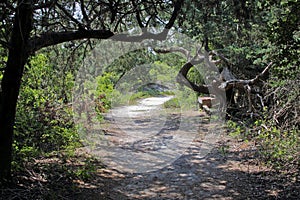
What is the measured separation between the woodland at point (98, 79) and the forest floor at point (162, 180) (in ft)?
0.10

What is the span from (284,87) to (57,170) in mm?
3935

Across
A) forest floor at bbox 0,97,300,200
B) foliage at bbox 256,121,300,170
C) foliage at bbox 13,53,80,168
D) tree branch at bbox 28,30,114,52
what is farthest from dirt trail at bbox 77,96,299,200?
tree branch at bbox 28,30,114,52

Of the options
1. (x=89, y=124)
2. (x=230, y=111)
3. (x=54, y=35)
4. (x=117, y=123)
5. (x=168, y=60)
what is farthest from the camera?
(x=168, y=60)

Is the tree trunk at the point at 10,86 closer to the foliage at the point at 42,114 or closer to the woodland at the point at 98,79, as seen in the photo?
the woodland at the point at 98,79

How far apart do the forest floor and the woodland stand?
32mm

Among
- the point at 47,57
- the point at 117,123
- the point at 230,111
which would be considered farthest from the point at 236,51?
the point at 47,57

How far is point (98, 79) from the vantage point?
314 inches

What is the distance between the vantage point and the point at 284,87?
5430mm

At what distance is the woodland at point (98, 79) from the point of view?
11.5 ft

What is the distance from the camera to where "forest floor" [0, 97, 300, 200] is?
12.5 feet

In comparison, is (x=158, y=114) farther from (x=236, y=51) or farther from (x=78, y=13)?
(x=78, y=13)

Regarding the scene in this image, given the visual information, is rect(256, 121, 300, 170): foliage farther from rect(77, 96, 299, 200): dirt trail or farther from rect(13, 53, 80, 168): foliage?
rect(13, 53, 80, 168): foliage

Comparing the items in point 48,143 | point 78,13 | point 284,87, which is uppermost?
point 78,13

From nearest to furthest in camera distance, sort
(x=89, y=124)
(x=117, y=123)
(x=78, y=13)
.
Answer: (x=78, y=13), (x=89, y=124), (x=117, y=123)
